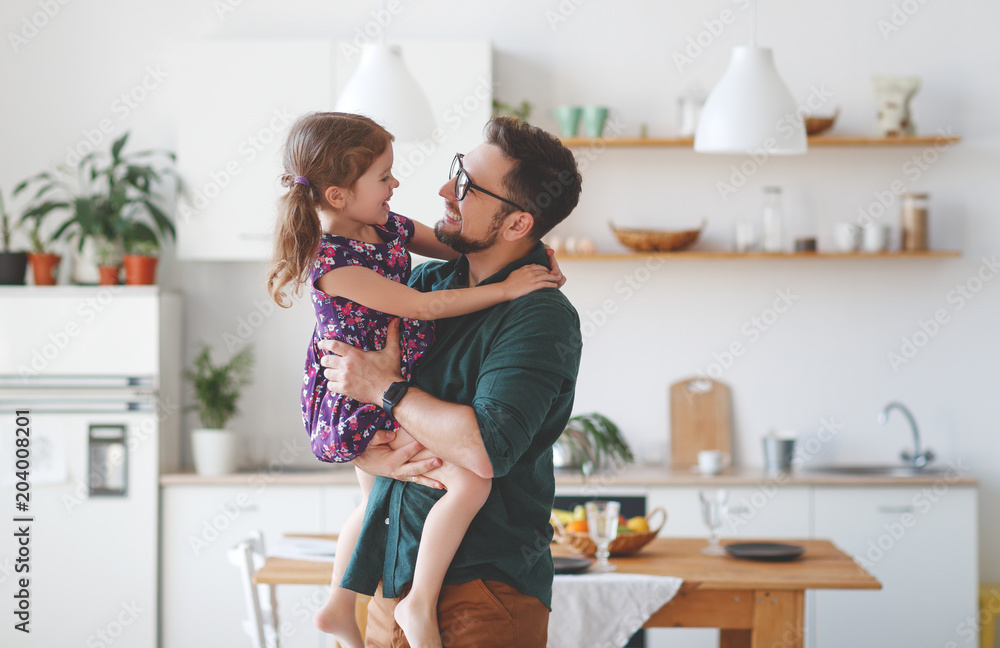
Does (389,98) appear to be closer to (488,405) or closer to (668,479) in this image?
(488,405)

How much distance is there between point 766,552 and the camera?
8.79 ft

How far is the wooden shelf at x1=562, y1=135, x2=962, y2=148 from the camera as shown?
4000mm

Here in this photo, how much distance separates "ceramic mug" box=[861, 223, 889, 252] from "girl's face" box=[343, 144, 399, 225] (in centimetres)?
284

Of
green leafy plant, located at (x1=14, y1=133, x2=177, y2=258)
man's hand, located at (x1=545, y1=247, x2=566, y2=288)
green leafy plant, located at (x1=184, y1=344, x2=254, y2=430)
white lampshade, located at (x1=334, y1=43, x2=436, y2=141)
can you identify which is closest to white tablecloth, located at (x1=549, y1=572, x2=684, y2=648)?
man's hand, located at (x1=545, y1=247, x2=566, y2=288)

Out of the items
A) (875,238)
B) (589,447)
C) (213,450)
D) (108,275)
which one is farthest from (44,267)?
(875,238)

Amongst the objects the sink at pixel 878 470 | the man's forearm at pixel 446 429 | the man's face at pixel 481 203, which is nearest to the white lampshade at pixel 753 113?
the man's face at pixel 481 203

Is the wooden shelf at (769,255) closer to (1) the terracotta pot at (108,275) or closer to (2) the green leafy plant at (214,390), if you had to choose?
(2) the green leafy plant at (214,390)

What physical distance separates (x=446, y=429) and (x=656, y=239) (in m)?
2.70

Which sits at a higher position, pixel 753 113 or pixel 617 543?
pixel 753 113

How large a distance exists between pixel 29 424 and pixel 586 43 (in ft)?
9.19

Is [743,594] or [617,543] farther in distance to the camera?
[617,543]

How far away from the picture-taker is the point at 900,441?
13.9ft

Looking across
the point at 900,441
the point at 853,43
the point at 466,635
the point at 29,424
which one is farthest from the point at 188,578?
the point at 853,43

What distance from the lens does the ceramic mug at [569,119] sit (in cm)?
Result: 409
